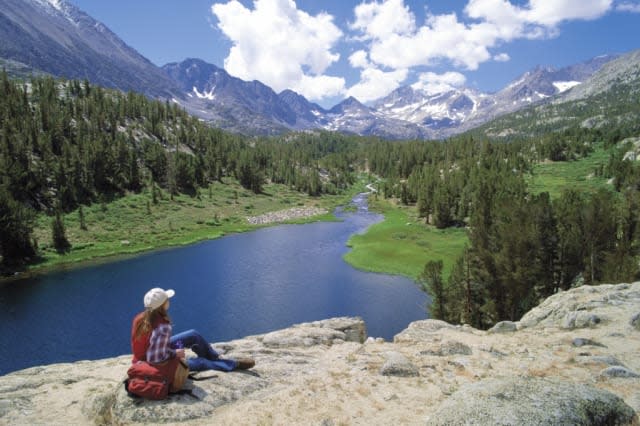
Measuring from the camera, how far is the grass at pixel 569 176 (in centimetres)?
11662


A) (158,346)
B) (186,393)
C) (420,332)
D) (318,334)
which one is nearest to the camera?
(158,346)

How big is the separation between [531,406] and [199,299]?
170 feet

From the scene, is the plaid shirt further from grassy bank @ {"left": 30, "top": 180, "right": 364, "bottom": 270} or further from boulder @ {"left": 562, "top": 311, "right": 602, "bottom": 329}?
grassy bank @ {"left": 30, "top": 180, "right": 364, "bottom": 270}

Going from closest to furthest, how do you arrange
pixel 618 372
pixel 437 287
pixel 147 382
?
1. pixel 147 382
2. pixel 618 372
3. pixel 437 287

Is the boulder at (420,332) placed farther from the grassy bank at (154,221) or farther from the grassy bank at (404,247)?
the grassy bank at (154,221)

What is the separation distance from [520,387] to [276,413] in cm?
710

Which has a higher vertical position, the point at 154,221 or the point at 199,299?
the point at 154,221

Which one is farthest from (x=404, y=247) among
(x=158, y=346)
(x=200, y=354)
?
(x=158, y=346)

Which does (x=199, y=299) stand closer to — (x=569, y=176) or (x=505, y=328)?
(x=505, y=328)

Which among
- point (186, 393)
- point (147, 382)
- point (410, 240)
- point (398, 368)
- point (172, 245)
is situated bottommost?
point (172, 245)

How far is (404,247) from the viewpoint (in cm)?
7994

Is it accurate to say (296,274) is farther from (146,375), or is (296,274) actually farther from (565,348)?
(146,375)

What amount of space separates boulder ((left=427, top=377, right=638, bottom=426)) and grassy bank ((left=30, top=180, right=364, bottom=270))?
82800 mm

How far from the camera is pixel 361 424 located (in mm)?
11297
